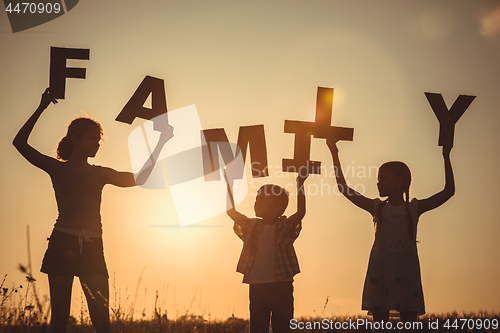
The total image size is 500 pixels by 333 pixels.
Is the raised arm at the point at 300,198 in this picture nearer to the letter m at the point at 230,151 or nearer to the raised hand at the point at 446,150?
the letter m at the point at 230,151

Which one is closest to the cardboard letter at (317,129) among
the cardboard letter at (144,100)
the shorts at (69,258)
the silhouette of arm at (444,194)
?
the silhouette of arm at (444,194)

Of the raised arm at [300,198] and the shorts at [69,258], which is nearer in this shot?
the shorts at [69,258]

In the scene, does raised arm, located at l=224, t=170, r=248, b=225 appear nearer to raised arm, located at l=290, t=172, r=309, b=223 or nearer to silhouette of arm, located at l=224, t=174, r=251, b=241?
silhouette of arm, located at l=224, t=174, r=251, b=241

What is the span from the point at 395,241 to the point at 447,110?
153 centimetres

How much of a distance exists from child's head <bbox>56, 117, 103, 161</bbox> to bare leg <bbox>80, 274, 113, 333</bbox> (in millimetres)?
1126

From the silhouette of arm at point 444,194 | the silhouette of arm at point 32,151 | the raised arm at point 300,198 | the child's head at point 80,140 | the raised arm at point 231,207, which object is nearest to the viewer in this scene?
the silhouette of arm at point 32,151

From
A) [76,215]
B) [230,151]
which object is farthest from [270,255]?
[76,215]

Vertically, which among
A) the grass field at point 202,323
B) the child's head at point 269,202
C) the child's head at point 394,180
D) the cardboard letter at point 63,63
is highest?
the cardboard letter at point 63,63

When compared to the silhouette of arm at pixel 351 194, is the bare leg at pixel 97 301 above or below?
below

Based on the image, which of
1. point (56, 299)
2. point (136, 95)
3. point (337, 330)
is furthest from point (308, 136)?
point (56, 299)

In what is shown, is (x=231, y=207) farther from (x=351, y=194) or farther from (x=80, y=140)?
(x=80, y=140)

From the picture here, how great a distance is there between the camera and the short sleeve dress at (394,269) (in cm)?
452

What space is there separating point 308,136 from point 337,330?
2.48 m

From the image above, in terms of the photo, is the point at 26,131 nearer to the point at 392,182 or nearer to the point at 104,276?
the point at 104,276
